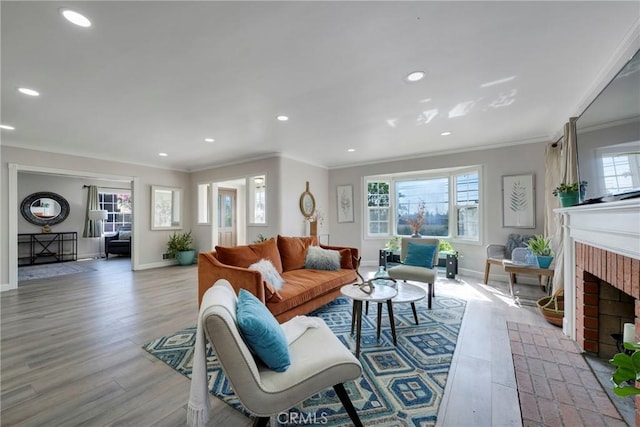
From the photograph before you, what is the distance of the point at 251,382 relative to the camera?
120cm

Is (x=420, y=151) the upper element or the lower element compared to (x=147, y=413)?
upper

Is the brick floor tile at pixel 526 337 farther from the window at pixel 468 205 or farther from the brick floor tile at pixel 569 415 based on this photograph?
the window at pixel 468 205

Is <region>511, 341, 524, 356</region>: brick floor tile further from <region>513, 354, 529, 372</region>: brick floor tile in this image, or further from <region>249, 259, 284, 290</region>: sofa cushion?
<region>249, 259, 284, 290</region>: sofa cushion

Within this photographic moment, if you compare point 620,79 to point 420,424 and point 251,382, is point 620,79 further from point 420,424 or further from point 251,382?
point 251,382

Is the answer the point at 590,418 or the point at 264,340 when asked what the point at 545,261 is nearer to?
the point at 590,418

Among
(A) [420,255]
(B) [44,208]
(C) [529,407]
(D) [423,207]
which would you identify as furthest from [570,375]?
(B) [44,208]

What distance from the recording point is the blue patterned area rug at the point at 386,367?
1.59 metres

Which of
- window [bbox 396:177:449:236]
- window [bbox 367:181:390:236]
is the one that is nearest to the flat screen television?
window [bbox 396:177:449:236]

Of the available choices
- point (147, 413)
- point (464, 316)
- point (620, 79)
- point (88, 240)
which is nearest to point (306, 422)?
point (147, 413)

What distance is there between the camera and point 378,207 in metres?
6.21

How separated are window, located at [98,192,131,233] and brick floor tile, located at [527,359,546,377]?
1052 cm

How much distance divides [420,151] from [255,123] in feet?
10.9

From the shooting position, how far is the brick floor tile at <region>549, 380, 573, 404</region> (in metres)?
1.70

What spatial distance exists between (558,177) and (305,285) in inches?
161
